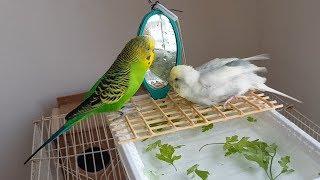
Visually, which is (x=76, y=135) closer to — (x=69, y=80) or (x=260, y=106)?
(x=69, y=80)

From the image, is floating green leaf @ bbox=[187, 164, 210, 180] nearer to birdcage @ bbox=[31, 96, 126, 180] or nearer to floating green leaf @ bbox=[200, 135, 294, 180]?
floating green leaf @ bbox=[200, 135, 294, 180]

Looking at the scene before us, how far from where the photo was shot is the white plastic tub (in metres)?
0.66

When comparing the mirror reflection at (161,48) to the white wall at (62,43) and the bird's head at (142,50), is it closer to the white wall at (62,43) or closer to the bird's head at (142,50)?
the bird's head at (142,50)

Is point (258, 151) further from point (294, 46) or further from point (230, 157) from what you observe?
point (294, 46)

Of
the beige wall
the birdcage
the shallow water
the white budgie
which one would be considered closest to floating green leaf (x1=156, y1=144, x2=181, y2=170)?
the shallow water

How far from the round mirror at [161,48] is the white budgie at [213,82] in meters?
0.07

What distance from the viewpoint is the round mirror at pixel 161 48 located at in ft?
2.77

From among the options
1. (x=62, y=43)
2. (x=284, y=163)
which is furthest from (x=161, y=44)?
(x=62, y=43)

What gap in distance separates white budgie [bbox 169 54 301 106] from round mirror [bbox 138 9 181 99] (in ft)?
0.24

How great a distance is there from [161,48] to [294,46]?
1.89 feet

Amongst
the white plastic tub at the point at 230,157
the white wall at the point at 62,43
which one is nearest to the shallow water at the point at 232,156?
the white plastic tub at the point at 230,157

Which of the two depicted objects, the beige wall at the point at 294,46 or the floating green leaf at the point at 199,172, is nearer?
the floating green leaf at the point at 199,172

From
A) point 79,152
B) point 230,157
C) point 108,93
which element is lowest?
point 79,152

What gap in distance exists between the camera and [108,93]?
76cm
